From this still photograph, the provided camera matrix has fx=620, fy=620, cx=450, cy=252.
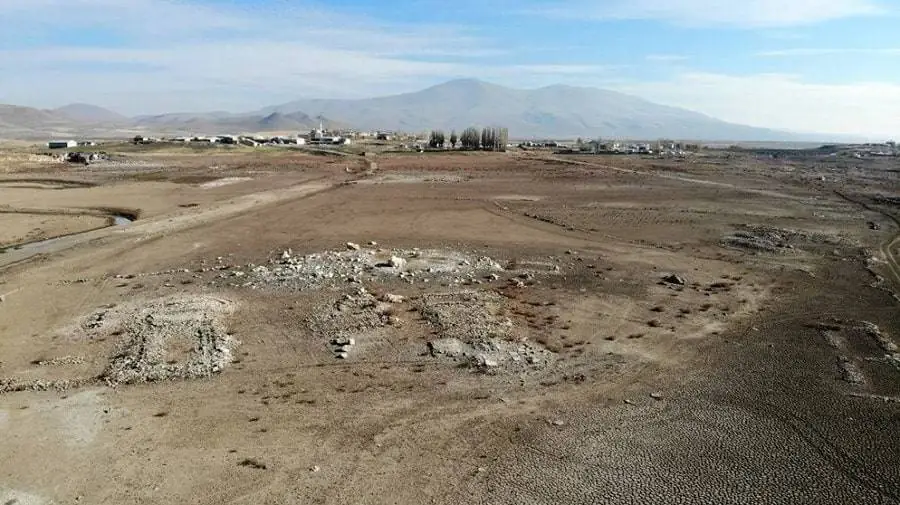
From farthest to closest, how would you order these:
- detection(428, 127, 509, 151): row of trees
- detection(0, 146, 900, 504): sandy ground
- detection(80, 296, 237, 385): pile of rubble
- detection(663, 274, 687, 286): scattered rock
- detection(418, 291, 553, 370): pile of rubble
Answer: detection(428, 127, 509, 151): row of trees < detection(663, 274, 687, 286): scattered rock < detection(418, 291, 553, 370): pile of rubble < detection(80, 296, 237, 385): pile of rubble < detection(0, 146, 900, 504): sandy ground

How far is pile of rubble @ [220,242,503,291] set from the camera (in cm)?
2138

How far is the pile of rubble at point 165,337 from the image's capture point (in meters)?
14.1

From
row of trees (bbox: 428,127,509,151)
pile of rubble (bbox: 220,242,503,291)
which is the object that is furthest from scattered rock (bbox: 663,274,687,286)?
row of trees (bbox: 428,127,509,151)

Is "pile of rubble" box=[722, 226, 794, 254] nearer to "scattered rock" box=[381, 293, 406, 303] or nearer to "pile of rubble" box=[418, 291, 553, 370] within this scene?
"pile of rubble" box=[418, 291, 553, 370]

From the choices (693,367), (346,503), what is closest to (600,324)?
(693,367)

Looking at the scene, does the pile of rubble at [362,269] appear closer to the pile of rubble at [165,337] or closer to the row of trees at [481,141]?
the pile of rubble at [165,337]

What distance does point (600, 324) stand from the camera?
59.1 ft

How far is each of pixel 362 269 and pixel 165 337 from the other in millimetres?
8102

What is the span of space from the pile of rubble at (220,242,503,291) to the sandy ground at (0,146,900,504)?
0.50 ft

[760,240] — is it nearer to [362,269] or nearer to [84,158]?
[362,269]

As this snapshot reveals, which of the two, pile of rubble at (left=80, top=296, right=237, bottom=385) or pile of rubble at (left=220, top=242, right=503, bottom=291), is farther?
pile of rubble at (left=220, top=242, right=503, bottom=291)

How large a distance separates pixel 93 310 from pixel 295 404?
967 centimetres

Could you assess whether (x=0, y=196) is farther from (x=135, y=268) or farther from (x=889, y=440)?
(x=889, y=440)

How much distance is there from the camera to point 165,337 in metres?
16.1
